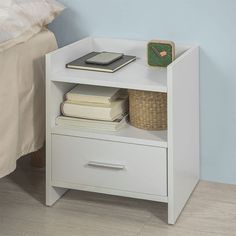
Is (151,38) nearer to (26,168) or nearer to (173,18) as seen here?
(173,18)

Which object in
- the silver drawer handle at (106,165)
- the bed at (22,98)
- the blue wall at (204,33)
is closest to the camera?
the bed at (22,98)

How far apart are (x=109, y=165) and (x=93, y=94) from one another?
247mm

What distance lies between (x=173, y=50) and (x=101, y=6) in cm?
38

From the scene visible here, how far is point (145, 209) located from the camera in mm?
2240

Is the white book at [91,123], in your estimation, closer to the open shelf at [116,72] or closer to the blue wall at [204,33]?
the open shelf at [116,72]

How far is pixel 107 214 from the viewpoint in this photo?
2201 millimetres

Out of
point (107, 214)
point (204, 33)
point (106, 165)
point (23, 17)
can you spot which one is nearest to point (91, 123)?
point (106, 165)

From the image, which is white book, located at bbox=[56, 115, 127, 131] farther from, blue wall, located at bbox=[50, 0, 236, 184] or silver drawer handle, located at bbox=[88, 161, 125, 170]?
blue wall, located at bbox=[50, 0, 236, 184]

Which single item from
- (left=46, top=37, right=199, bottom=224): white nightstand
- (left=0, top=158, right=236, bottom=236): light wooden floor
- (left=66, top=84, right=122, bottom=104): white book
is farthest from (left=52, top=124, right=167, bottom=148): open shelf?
(left=0, top=158, right=236, bottom=236): light wooden floor

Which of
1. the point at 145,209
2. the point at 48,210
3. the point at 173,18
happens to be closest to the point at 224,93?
the point at 173,18

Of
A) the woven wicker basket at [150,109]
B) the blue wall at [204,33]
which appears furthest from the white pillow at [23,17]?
the woven wicker basket at [150,109]

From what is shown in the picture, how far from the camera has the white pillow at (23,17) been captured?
204 centimetres

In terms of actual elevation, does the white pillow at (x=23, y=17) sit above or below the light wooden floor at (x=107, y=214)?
above

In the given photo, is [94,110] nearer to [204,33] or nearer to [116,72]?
[116,72]
